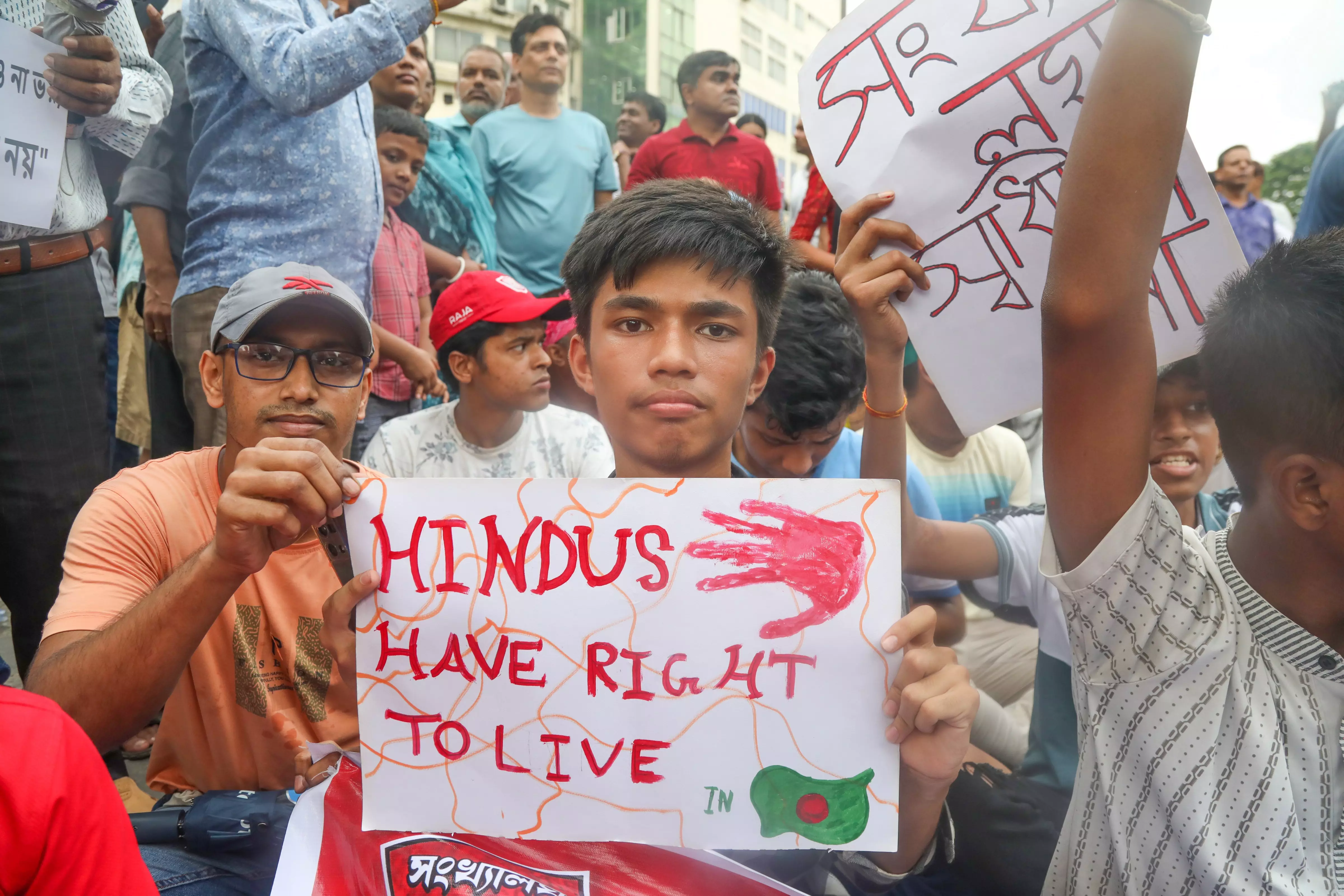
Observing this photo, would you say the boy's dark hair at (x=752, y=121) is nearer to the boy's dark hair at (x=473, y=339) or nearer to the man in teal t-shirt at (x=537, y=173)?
the man in teal t-shirt at (x=537, y=173)

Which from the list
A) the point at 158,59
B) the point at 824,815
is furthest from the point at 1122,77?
the point at 158,59

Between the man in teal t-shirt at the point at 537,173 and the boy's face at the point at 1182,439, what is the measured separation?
10.5 feet

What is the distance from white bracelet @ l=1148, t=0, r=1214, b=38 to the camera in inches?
48.5

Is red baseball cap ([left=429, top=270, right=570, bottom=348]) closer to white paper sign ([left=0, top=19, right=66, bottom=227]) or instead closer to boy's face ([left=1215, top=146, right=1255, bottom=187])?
white paper sign ([left=0, top=19, right=66, bottom=227])

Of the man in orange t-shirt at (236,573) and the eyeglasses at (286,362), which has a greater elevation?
the eyeglasses at (286,362)

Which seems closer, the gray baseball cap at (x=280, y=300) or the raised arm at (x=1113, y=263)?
the raised arm at (x=1113, y=263)

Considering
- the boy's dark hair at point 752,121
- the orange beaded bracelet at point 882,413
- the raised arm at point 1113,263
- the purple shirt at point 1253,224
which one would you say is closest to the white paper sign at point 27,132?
the orange beaded bracelet at point 882,413

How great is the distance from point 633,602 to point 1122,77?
0.98 metres

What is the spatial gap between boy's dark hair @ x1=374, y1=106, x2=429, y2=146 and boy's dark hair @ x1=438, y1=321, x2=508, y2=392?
138 cm

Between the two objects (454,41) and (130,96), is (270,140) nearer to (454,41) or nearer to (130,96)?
(130,96)

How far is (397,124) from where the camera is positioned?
444 cm

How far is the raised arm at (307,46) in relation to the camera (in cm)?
262

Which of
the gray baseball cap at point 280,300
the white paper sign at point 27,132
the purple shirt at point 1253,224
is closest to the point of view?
the gray baseball cap at point 280,300

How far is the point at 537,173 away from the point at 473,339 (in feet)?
6.08
